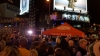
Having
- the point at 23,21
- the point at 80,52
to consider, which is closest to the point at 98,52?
the point at 80,52

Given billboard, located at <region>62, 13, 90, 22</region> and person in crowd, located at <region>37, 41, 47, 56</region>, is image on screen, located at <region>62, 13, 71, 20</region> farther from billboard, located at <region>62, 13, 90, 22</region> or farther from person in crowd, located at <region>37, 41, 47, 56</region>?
person in crowd, located at <region>37, 41, 47, 56</region>

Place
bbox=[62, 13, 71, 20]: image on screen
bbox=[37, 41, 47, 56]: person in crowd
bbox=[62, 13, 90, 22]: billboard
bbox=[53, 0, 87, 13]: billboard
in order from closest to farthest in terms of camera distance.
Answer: bbox=[37, 41, 47, 56]: person in crowd → bbox=[62, 13, 71, 20]: image on screen → bbox=[62, 13, 90, 22]: billboard → bbox=[53, 0, 87, 13]: billboard

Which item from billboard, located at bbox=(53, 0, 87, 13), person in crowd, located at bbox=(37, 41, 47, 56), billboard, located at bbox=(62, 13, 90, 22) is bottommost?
person in crowd, located at bbox=(37, 41, 47, 56)

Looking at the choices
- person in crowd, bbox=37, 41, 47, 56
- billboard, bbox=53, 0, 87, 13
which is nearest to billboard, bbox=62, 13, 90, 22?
billboard, bbox=53, 0, 87, 13

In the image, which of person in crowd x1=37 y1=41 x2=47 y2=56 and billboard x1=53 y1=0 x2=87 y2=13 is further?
billboard x1=53 y1=0 x2=87 y2=13

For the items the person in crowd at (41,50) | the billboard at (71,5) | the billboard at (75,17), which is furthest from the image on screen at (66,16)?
the person in crowd at (41,50)

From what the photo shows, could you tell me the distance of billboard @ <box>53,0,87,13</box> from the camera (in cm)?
4369

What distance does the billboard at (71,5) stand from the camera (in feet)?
143

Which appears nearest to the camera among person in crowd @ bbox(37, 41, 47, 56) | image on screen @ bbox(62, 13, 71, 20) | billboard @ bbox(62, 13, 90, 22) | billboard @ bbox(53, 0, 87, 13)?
person in crowd @ bbox(37, 41, 47, 56)

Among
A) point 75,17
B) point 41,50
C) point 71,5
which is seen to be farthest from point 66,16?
point 41,50

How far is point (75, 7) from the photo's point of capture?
47250 millimetres

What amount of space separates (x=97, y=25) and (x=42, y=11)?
60.6 ft

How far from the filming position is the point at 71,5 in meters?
45.8

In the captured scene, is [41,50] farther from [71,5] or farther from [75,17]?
[71,5]
